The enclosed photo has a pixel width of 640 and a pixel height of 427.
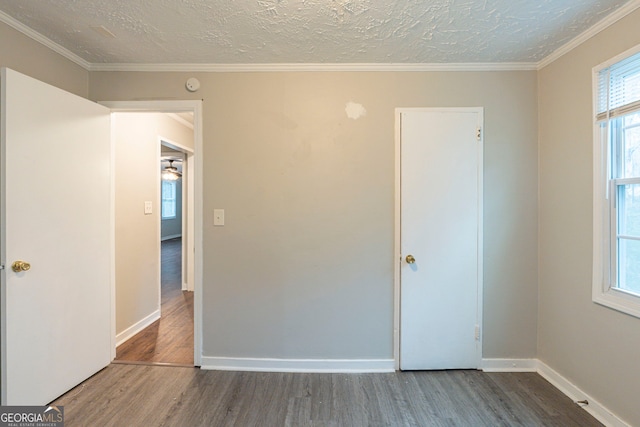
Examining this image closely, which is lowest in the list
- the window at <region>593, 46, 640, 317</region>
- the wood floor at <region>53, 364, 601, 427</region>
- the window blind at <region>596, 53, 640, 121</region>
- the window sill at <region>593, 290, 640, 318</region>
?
the wood floor at <region>53, 364, 601, 427</region>

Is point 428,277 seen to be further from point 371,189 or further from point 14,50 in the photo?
point 14,50

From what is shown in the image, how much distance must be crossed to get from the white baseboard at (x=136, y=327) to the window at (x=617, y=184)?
387 centimetres

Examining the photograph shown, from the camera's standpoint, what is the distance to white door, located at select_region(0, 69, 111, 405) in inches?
61.4

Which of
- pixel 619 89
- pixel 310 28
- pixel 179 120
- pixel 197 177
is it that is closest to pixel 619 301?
pixel 619 89

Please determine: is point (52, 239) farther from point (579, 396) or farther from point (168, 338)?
point (579, 396)

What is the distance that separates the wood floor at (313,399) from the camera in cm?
169

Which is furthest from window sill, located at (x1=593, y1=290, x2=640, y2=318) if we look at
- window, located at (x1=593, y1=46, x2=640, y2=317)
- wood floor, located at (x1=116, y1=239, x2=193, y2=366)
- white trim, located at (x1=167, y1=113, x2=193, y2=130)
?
white trim, located at (x1=167, y1=113, x2=193, y2=130)

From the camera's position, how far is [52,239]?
1.78m

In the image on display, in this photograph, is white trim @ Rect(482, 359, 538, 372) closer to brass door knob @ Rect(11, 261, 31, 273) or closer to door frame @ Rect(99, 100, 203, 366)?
door frame @ Rect(99, 100, 203, 366)

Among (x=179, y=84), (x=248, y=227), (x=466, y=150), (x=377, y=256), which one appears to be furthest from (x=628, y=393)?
(x=179, y=84)

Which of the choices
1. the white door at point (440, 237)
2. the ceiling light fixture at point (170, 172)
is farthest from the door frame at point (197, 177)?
the ceiling light fixture at point (170, 172)

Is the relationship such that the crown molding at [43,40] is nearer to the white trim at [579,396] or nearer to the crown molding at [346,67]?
the crown molding at [346,67]

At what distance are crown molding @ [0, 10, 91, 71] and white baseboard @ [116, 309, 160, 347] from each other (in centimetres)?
242

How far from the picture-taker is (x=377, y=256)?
221 cm
